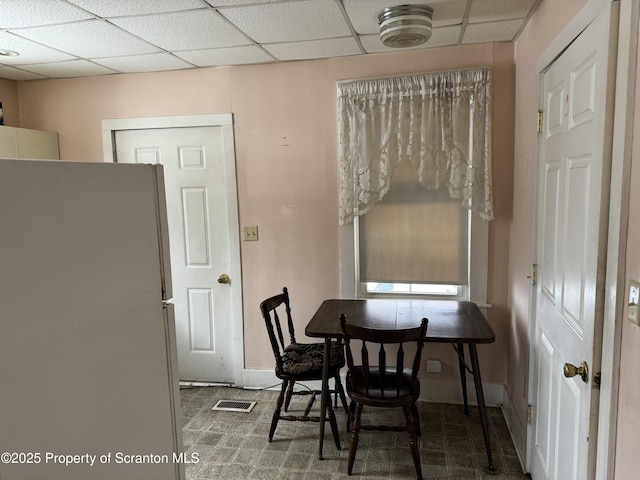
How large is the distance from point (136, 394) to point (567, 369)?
1389 millimetres

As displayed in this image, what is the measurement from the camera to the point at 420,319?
252 cm

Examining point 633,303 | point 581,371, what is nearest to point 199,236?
point 581,371

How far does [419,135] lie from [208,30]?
1.43 metres

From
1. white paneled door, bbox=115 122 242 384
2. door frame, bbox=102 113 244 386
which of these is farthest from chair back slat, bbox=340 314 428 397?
white paneled door, bbox=115 122 242 384

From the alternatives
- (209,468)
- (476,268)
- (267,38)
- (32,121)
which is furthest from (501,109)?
(32,121)

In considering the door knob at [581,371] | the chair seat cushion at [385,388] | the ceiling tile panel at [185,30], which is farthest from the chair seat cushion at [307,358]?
the ceiling tile panel at [185,30]

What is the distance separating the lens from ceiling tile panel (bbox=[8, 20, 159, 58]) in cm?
223

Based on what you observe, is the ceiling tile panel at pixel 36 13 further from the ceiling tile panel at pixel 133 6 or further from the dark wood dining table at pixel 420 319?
the dark wood dining table at pixel 420 319

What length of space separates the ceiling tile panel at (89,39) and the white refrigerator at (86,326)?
5.01ft

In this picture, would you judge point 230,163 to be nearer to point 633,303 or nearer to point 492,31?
point 492,31

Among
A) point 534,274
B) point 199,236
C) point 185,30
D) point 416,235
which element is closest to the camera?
point 534,274

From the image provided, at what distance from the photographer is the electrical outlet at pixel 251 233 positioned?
10.3 ft

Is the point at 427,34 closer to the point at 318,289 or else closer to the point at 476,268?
the point at 476,268

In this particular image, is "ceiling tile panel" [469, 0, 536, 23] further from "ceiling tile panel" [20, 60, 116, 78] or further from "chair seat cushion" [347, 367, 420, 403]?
"ceiling tile panel" [20, 60, 116, 78]
